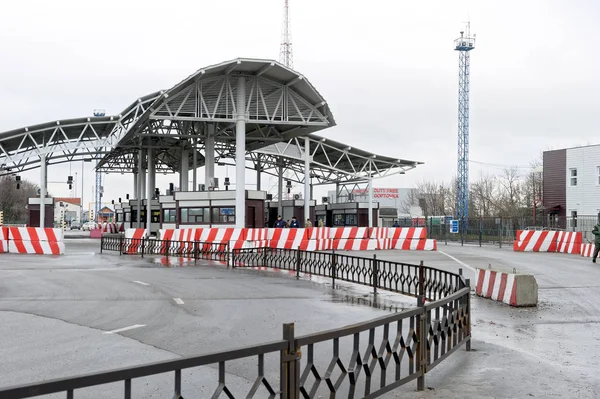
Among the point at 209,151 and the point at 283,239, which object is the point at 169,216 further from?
the point at 283,239

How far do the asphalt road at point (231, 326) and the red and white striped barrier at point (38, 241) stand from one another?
11.0 metres

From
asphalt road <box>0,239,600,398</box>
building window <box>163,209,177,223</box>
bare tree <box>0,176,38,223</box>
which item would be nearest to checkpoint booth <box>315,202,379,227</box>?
building window <box>163,209,177,223</box>

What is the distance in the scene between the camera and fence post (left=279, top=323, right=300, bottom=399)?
453cm

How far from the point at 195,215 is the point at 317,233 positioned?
29.5 feet

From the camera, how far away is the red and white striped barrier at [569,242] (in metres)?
33.5

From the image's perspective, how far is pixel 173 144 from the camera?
52750mm

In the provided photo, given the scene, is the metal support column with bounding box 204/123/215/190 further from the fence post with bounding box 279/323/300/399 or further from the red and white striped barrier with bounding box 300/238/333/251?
the fence post with bounding box 279/323/300/399

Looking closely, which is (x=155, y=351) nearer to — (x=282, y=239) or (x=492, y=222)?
(x=282, y=239)

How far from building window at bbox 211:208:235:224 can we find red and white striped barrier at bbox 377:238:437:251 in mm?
9268

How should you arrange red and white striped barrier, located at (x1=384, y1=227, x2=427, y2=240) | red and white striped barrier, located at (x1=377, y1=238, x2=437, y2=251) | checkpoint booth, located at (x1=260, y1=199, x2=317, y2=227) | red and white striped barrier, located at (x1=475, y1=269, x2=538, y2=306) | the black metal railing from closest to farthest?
red and white striped barrier, located at (x1=475, y1=269, x2=538, y2=306) → the black metal railing → red and white striped barrier, located at (x1=377, y1=238, x2=437, y2=251) → red and white striped barrier, located at (x1=384, y1=227, x2=427, y2=240) → checkpoint booth, located at (x1=260, y1=199, x2=317, y2=227)

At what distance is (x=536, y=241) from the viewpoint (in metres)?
35.7

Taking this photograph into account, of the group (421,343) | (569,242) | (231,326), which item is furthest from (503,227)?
(421,343)

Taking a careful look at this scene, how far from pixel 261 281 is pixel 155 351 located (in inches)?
383

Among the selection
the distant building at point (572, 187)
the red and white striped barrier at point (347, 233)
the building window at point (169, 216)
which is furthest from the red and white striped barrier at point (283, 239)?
the distant building at point (572, 187)
